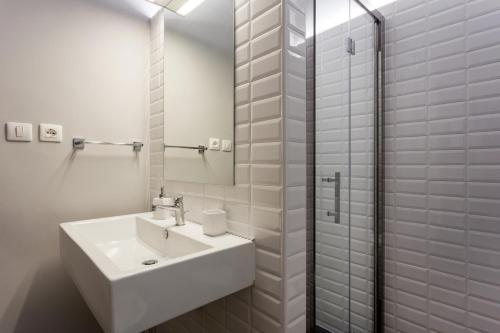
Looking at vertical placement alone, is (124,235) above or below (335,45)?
below

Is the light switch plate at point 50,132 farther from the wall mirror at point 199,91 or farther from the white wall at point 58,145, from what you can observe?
the wall mirror at point 199,91


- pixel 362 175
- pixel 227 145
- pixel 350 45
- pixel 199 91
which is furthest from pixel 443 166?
pixel 199 91

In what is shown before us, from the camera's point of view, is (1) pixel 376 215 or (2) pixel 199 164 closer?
(2) pixel 199 164

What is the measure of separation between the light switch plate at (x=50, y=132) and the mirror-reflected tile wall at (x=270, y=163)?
1011 mm

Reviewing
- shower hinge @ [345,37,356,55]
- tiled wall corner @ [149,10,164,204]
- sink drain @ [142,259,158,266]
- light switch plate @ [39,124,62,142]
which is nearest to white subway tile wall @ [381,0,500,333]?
shower hinge @ [345,37,356,55]

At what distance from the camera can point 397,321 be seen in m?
1.45

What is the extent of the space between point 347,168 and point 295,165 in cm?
60

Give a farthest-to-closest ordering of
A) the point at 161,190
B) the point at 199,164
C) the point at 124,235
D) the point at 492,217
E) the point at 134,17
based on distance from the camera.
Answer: the point at 134,17
the point at 161,190
the point at 124,235
the point at 199,164
the point at 492,217

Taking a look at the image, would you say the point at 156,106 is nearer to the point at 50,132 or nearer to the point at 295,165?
the point at 50,132

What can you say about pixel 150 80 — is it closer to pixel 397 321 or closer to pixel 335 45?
pixel 335 45

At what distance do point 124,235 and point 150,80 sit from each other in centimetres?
103

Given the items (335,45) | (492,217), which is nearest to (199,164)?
(335,45)

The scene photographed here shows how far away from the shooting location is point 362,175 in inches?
58.6

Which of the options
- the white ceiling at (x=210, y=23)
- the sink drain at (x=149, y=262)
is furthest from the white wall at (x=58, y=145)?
the sink drain at (x=149, y=262)
